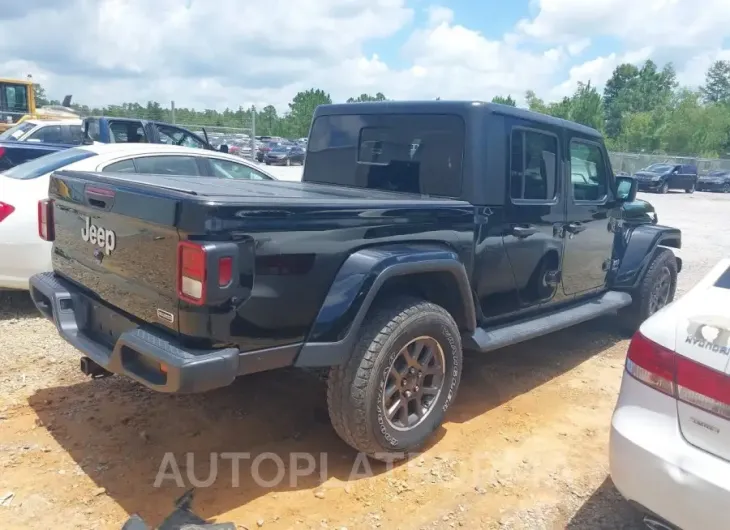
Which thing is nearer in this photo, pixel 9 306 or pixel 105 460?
pixel 105 460

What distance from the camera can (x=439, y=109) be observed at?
3.98m

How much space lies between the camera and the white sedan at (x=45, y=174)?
16.7ft

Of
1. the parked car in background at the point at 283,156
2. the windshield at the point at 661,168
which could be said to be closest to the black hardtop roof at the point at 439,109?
the windshield at the point at 661,168

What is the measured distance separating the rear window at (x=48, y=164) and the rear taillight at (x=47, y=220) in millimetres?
1930

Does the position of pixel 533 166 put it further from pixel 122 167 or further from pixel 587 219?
pixel 122 167

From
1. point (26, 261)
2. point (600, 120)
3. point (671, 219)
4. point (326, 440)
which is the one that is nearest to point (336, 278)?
point (326, 440)

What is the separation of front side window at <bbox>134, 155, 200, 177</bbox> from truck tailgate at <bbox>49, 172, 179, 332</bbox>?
2.29 metres

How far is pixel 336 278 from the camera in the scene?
292cm

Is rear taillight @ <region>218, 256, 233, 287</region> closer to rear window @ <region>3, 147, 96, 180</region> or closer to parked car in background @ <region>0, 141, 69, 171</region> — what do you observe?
rear window @ <region>3, 147, 96, 180</region>

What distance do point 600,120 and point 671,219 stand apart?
37.8 m

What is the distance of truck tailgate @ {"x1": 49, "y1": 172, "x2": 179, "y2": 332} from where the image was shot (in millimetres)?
2623

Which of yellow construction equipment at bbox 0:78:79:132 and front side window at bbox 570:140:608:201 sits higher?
yellow construction equipment at bbox 0:78:79:132

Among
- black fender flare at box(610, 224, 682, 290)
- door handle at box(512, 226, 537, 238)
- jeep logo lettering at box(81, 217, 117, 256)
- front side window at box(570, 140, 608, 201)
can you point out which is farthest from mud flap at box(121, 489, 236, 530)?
black fender flare at box(610, 224, 682, 290)

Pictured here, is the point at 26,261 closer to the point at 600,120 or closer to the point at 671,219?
the point at 671,219
